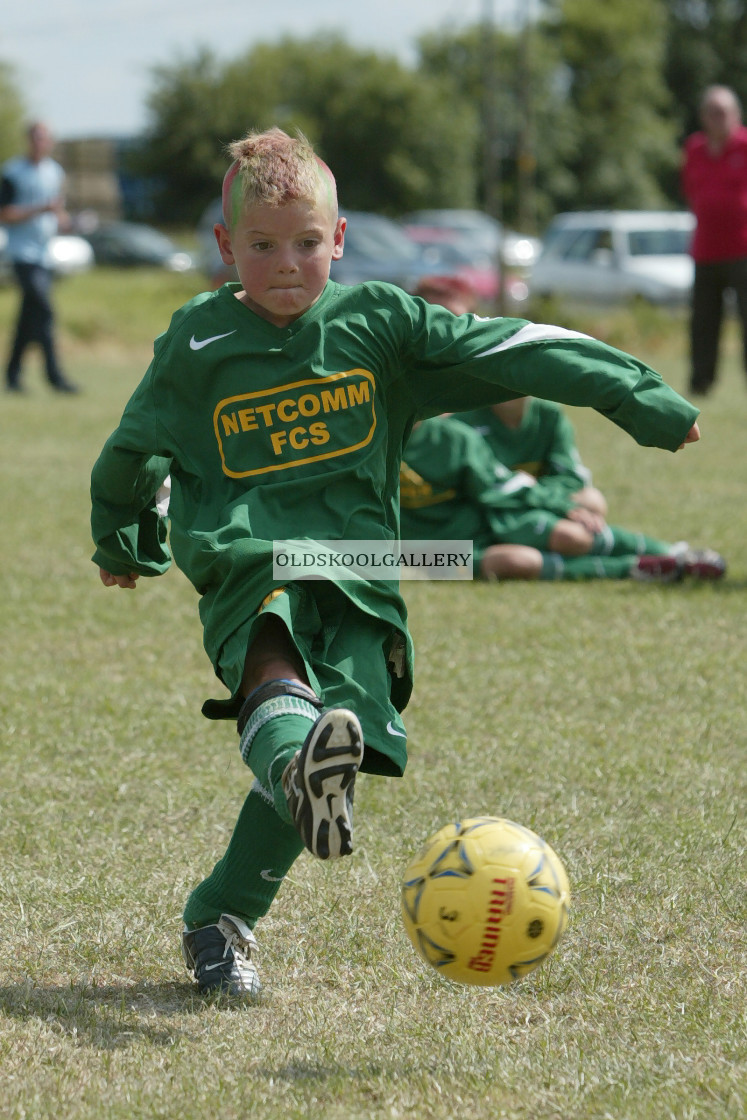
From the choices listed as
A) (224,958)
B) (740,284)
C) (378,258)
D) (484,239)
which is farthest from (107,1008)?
(484,239)

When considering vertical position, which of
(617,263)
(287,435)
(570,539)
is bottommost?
(617,263)

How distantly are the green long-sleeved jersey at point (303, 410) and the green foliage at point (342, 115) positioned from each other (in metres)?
48.5

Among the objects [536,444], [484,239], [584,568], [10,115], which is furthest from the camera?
[10,115]

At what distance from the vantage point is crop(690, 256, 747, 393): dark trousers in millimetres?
10857

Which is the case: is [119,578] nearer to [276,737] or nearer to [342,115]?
[276,737]

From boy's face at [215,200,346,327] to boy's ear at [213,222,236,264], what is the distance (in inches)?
Result: 3.0

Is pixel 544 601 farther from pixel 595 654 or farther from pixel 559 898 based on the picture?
pixel 559 898

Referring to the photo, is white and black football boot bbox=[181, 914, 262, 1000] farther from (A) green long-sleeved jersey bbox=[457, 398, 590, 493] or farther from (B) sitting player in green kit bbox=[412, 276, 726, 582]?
(A) green long-sleeved jersey bbox=[457, 398, 590, 493]

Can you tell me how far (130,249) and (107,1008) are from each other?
132ft

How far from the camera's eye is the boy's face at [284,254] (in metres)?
2.76

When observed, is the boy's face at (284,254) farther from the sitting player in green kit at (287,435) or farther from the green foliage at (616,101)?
the green foliage at (616,101)

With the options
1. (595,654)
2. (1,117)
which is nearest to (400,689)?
(595,654)

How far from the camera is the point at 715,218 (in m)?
10.8

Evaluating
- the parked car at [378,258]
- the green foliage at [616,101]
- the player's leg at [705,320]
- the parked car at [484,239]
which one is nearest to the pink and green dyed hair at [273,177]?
the player's leg at [705,320]
